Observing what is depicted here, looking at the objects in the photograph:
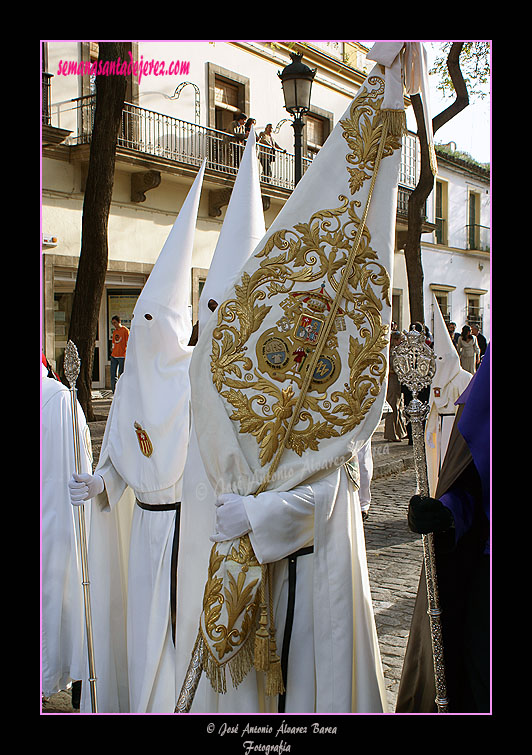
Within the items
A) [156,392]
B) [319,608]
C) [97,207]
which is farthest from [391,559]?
[97,207]

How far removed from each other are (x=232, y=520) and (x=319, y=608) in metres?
0.42

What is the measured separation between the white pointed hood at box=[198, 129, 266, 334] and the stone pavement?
215cm

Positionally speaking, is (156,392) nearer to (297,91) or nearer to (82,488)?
(82,488)

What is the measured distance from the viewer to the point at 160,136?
15836mm

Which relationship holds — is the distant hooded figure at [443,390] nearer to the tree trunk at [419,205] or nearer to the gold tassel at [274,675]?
the tree trunk at [419,205]

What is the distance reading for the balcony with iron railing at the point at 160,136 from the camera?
46.0 ft

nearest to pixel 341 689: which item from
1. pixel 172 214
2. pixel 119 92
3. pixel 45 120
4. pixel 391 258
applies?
pixel 391 258

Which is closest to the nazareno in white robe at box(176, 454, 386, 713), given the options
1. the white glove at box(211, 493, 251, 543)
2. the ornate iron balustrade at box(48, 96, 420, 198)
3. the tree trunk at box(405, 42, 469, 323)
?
the white glove at box(211, 493, 251, 543)

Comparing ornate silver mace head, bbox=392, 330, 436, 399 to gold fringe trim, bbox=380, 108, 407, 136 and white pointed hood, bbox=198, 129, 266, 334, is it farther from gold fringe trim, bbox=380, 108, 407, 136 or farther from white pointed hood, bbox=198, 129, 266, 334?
white pointed hood, bbox=198, 129, 266, 334

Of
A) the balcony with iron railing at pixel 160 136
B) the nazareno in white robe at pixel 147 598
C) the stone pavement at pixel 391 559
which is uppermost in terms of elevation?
the balcony with iron railing at pixel 160 136

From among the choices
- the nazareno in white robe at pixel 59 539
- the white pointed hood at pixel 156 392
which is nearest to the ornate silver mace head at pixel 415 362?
the white pointed hood at pixel 156 392

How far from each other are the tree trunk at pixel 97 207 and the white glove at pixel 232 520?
21.6 ft

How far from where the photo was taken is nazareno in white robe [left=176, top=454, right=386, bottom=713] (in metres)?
2.37
